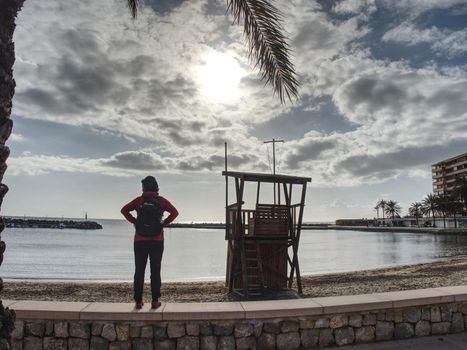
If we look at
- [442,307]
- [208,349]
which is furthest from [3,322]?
[442,307]

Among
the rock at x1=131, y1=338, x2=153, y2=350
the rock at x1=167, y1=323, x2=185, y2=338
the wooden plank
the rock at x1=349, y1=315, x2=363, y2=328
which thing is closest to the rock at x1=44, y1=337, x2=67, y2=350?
the rock at x1=131, y1=338, x2=153, y2=350

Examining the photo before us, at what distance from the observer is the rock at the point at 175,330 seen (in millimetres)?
4465

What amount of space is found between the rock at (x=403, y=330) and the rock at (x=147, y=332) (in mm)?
3046

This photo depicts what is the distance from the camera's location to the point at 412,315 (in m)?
5.01

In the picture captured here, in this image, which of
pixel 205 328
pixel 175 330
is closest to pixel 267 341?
pixel 205 328

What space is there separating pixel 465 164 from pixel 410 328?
134 metres

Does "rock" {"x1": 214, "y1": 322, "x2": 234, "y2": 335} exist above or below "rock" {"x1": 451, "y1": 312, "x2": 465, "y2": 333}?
above

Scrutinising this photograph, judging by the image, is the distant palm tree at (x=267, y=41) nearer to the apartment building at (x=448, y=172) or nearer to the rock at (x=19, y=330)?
the rock at (x=19, y=330)

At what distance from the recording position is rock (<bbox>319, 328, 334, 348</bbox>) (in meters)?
4.72

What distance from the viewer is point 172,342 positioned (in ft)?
14.7

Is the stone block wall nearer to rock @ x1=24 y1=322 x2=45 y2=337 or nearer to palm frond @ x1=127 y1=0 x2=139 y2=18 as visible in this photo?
rock @ x1=24 y1=322 x2=45 y2=337

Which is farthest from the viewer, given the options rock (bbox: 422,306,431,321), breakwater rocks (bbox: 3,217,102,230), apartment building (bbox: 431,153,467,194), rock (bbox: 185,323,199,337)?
breakwater rocks (bbox: 3,217,102,230)

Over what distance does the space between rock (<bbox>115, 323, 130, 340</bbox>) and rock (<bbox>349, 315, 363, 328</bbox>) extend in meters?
2.68

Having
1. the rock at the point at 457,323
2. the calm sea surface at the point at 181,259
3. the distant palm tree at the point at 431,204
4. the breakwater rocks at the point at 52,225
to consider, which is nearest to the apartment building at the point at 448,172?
the distant palm tree at the point at 431,204
